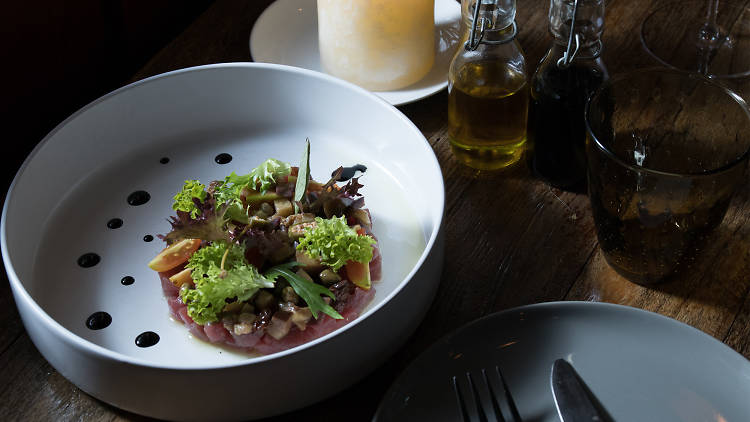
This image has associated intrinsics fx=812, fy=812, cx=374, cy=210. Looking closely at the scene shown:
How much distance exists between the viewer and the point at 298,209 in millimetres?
922

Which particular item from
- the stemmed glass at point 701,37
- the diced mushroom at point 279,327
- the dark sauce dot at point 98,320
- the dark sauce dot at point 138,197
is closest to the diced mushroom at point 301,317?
the diced mushroom at point 279,327

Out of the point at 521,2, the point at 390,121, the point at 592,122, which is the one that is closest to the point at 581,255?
the point at 592,122

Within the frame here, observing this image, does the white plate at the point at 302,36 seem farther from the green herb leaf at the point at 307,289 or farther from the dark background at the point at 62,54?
the green herb leaf at the point at 307,289

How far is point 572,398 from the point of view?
769 millimetres

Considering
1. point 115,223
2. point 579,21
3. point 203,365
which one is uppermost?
point 579,21

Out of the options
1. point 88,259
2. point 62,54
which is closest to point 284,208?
point 88,259

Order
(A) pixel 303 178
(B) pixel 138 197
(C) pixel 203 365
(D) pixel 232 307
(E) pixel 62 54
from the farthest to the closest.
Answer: (E) pixel 62 54
(B) pixel 138 197
(A) pixel 303 178
(D) pixel 232 307
(C) pixel 203 365

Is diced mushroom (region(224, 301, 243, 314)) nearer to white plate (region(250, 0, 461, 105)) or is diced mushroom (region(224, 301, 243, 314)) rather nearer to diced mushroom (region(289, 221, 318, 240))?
diced mushroom (region(289, 221, 318, 240))

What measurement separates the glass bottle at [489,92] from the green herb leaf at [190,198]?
0.34 metres

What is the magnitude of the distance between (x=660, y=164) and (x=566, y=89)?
14 centimetres

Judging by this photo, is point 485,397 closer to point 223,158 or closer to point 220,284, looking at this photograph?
point 220,284

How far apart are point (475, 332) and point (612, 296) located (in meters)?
0.19

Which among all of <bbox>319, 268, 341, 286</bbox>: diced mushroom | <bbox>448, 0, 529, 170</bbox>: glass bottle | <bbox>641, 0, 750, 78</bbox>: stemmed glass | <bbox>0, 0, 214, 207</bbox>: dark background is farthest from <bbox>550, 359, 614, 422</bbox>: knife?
<bbox>0, 0, 214, 207</bbox>: dark background

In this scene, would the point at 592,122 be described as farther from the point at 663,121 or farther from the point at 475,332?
the point at 475,332
